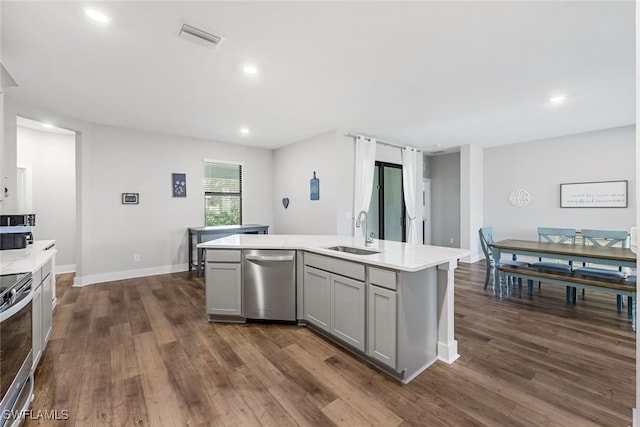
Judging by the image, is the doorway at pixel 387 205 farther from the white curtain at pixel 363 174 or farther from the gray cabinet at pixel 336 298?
the gray cabinet at pixel 336 298

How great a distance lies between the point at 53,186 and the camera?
5.02 meters

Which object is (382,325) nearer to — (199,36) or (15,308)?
(15,308)

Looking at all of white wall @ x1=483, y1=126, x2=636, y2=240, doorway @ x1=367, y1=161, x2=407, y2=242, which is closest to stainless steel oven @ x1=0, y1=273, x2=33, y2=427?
doorway @ x1=367, y1=161, x2=407, y2=242

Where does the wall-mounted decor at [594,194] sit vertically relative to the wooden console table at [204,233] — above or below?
above

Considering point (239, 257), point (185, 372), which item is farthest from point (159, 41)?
point (185, 372)

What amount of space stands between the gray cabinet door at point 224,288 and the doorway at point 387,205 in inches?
127

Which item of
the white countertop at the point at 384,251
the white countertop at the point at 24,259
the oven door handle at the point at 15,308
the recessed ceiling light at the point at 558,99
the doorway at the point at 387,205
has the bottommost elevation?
the oven door handle at the point at 15,308

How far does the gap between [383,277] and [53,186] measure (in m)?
6.13

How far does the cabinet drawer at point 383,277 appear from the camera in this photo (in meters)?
2.02

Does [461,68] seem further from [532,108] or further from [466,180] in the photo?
[466,180]

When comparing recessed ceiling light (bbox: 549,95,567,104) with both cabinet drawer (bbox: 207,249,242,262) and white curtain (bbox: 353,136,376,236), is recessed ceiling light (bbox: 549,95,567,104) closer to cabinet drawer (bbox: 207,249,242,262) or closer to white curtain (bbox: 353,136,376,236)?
white curtain (bbox: 353,136,376,236)

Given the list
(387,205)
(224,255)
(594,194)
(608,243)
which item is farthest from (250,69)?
(594,194)

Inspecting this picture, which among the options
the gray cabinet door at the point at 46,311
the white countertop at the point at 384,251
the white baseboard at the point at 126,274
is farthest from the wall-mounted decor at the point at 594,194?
the gray cabinet door at the point at 46,311

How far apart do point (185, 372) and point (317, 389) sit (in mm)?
1035
